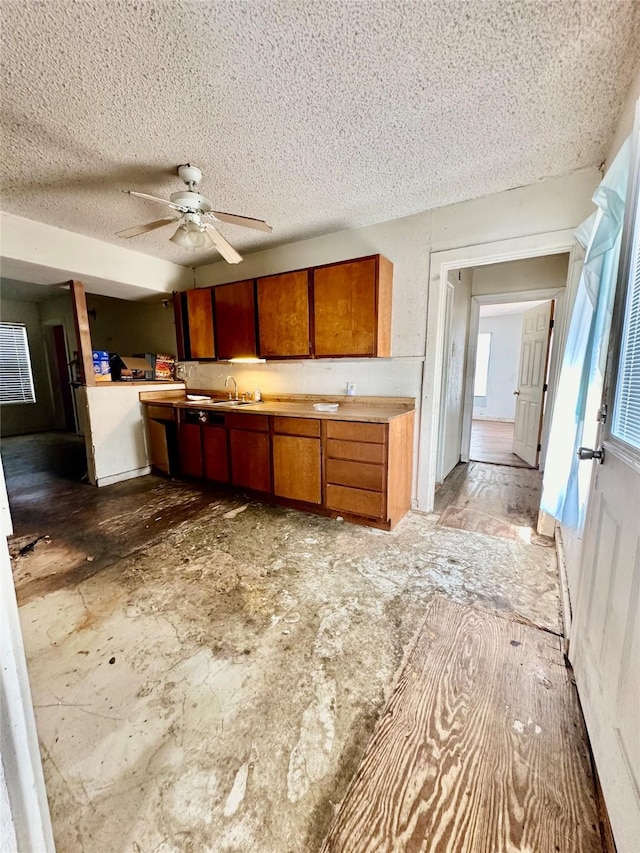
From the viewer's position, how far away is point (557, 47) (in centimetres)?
139

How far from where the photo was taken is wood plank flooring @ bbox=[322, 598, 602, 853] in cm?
95

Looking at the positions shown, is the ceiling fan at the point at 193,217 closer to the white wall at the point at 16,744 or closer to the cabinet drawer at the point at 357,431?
the cabinet drawer at the point at 357,431

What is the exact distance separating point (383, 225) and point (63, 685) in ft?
12.4

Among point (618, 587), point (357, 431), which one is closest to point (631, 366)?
point (618, 587)

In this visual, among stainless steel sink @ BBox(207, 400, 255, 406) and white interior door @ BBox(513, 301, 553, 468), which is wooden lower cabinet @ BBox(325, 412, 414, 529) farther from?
white interior door @ BBox(513, 301, 553, 468)

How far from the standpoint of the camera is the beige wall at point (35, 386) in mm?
6438

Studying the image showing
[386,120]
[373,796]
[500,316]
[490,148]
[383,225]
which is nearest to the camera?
[373,796]

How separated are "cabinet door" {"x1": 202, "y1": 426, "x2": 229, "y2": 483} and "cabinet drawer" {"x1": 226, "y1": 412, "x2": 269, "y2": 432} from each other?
0.16 m

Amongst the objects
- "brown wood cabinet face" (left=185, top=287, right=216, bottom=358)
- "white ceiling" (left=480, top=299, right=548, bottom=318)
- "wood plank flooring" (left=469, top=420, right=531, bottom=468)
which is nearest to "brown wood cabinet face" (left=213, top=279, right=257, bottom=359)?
"brown wood cabinet face" (left=185, top=287, right=216, bottom=358)

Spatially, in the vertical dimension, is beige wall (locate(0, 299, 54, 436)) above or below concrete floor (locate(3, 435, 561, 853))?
above

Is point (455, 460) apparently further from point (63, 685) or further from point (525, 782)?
point (63, 685)

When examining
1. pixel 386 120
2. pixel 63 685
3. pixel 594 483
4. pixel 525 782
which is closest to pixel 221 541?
pixel 63 685

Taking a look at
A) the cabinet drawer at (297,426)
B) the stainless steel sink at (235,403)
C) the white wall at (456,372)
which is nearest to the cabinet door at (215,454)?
the stainless steel sink at (235,403)

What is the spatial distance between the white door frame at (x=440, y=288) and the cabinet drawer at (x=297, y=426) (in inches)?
39.4
